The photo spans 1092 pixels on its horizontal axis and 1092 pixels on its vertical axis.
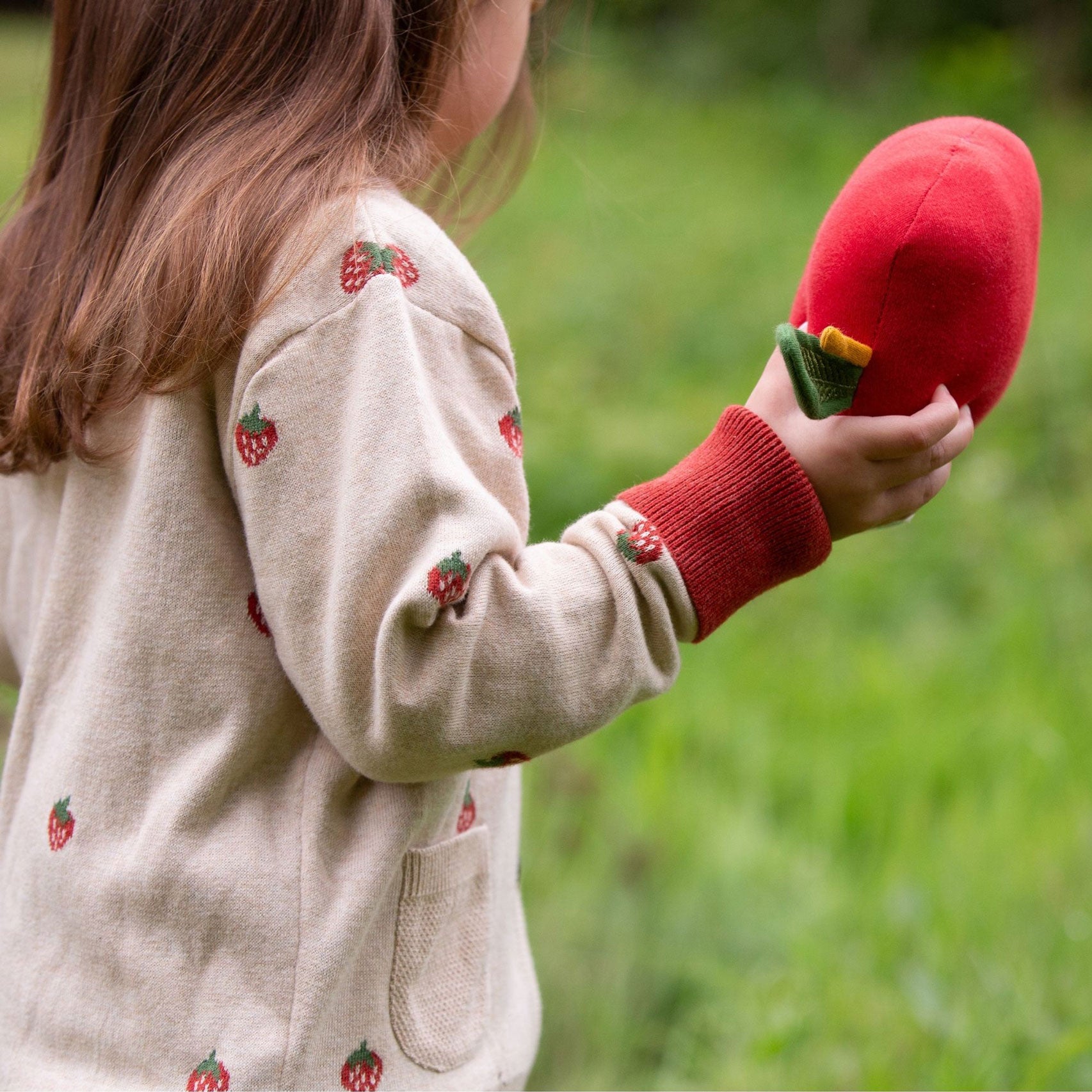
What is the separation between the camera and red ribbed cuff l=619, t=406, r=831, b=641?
2.99 ft

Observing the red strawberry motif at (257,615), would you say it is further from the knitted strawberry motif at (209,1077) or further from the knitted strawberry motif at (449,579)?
the knitted strawberry motif at (209,1077)

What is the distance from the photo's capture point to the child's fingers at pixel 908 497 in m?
0.98

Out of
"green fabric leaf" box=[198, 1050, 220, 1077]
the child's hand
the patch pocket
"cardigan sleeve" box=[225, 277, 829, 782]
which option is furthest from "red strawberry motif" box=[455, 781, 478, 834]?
the child's hand

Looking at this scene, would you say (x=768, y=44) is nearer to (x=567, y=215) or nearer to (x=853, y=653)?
(x=567, y=215)

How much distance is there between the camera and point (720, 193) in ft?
23.2

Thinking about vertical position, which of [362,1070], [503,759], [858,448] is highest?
[858,448]

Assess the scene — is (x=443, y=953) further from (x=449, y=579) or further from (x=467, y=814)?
(x=449, y=579)

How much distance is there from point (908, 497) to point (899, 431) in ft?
0.30

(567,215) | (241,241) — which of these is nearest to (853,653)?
(241,241)

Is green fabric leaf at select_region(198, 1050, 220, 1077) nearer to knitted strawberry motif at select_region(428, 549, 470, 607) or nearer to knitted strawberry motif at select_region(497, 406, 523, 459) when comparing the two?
knitted strawberry motif at select_region(428, 549, 470, 607)

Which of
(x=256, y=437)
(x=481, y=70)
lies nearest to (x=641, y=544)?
(x=256, y=437)

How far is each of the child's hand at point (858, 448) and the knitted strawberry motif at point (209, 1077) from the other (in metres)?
0.60

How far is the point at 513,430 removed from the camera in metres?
0.96

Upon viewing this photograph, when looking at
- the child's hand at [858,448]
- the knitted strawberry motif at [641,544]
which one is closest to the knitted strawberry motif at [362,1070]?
the knitted strawberry motif at [641,544]
